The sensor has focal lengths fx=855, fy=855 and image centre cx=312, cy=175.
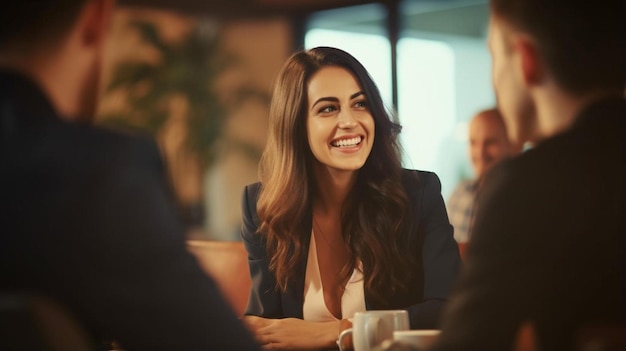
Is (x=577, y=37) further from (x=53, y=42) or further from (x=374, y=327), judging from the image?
(x=53, y=42)

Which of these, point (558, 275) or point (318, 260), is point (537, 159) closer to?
point (558, 275)

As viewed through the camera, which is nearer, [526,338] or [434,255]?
[526,338]

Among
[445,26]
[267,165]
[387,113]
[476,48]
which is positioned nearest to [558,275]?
[387,113]

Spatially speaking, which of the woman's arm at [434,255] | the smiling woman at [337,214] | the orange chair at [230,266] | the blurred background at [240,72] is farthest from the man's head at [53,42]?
the blurred background at [240,72]

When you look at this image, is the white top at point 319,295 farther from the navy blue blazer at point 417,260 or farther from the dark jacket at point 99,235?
the dark jacket at point 99,235

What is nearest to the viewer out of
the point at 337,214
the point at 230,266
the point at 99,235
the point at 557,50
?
the point at 99,235

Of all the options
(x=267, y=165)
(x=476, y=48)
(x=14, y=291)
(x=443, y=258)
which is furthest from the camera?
(x=476, y=48)

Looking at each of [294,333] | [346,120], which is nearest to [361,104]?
[346,120]

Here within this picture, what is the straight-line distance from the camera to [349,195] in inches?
57.9

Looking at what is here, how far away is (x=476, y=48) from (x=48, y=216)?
10.4ft

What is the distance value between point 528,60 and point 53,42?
0.54 metres

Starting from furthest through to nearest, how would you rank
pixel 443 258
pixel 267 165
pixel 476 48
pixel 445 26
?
pixel 445 26 → pixel 476 48 → pixel 267 165 → pixel 443 258

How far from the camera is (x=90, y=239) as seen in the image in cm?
87

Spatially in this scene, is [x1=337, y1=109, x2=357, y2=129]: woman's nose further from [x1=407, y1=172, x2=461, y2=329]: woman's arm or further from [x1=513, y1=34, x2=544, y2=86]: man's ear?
[x1=513, y1=34, x2=544, y2=86]: man's ear
